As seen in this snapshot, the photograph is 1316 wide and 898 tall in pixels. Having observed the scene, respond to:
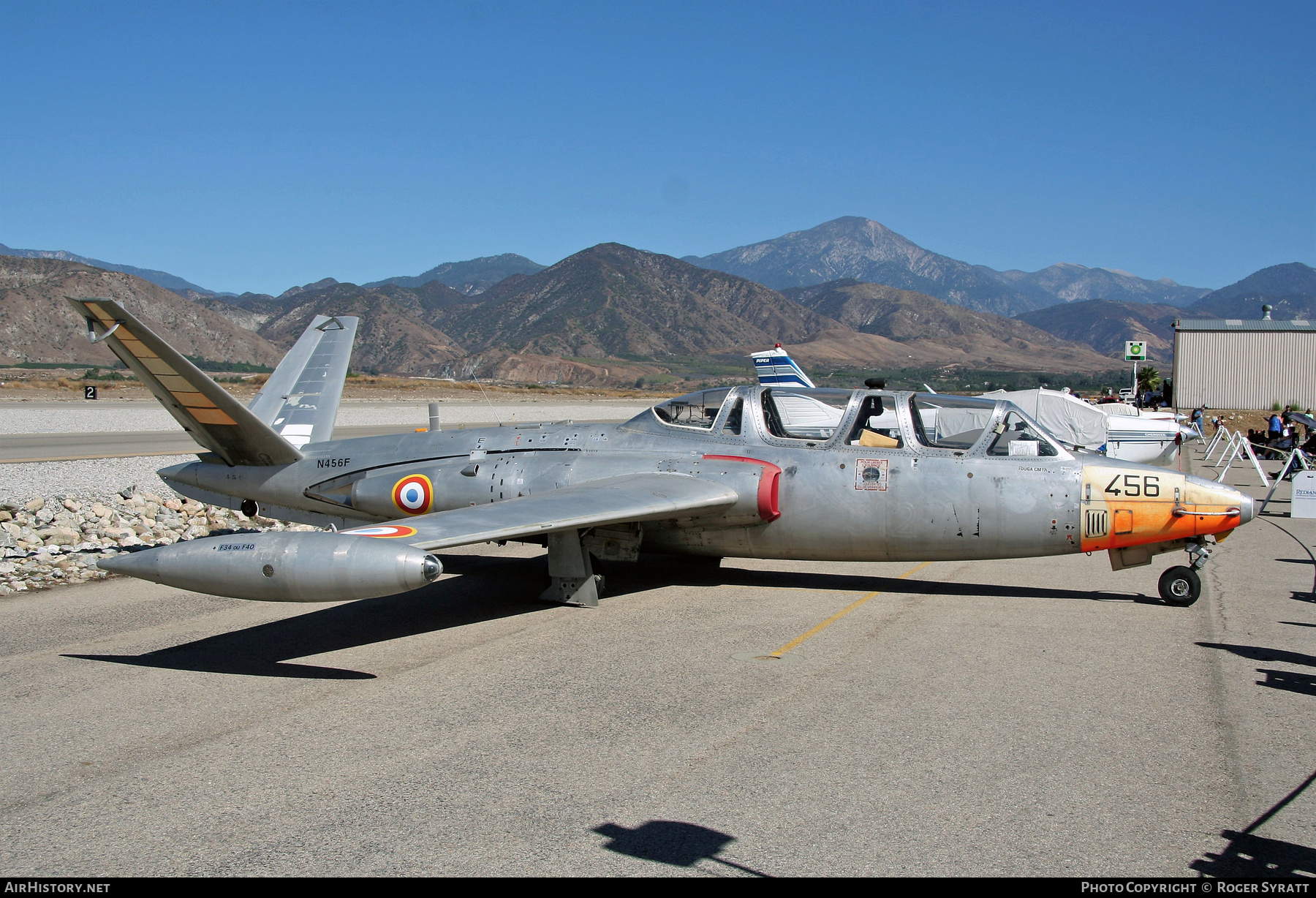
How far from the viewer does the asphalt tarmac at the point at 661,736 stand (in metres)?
4.27

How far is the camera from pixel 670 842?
429 cm

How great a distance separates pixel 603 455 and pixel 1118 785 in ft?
21.7

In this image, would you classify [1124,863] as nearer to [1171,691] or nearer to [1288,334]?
[1171,691]

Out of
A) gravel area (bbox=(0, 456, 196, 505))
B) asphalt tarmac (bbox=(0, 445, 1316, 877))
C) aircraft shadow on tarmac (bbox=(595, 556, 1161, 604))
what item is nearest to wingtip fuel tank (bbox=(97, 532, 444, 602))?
asphalt tarmac (bbox=(0, 445, 1316, 877))

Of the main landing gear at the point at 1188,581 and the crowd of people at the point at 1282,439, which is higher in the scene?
the crowd of people at the point at 1282,439

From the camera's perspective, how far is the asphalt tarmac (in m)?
4.27

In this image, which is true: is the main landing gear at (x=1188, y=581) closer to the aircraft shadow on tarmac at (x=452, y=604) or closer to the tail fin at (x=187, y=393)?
the aircraft shadow on tarmac at (x=452, y=604)

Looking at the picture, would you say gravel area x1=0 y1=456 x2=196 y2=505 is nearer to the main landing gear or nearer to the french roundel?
the french roundel

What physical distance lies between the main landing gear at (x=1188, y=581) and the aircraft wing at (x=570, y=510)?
4.55 m

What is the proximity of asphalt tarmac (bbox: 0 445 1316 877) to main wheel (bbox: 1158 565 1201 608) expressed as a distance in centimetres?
16

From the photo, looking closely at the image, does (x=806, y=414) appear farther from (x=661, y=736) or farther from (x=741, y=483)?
(x=661, y=736)

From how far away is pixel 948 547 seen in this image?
939 cm

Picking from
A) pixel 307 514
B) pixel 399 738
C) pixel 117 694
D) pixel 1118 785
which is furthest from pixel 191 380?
pixel 1118 785

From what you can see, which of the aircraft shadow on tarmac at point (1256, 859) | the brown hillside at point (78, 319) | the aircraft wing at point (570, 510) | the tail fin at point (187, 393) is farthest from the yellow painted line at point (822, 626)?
the brown hillside at point (78, 319)
